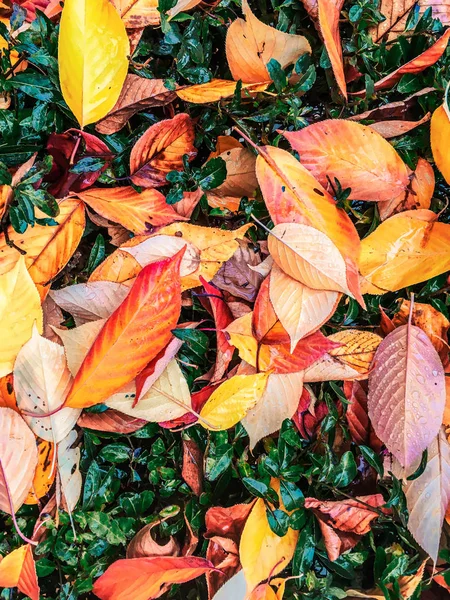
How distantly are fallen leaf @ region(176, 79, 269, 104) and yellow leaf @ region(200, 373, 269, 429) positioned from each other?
0.39 meters

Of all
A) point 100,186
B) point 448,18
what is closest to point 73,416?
point 100,186

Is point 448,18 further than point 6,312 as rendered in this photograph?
Yes

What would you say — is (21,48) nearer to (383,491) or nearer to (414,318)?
(414,318)

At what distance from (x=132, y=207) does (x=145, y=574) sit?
0.51m

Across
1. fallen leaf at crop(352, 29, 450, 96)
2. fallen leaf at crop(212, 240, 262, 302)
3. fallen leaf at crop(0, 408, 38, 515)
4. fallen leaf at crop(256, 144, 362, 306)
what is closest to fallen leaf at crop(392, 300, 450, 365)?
fallen leaf at crop(256, 144, 362, 306)

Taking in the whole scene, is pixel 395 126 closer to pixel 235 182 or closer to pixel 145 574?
pixel 235 182

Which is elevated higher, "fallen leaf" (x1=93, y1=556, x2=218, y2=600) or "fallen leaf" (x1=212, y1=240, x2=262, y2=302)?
"fallen leaf" (x1=212, y1=240, x2=262, y2=302)

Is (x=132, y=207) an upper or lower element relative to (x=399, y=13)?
lower

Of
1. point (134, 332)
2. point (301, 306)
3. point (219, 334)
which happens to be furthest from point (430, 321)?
point (134, 332)

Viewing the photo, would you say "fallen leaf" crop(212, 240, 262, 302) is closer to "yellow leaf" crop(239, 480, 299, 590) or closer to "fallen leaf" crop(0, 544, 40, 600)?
"yellow leaf" crop(239, 480, 299, 590)

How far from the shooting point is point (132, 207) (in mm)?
799

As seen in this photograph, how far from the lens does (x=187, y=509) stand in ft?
2.62

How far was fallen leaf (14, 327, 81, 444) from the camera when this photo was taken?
0.75 meters

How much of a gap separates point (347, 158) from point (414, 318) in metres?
0.25
